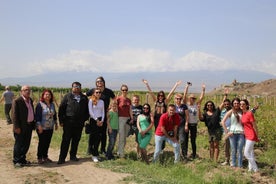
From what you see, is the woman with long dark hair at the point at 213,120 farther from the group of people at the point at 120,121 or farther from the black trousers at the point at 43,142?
the black trousers at the point at 43,142

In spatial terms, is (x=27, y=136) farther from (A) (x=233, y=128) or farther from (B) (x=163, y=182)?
(A) (x=233, y=128)

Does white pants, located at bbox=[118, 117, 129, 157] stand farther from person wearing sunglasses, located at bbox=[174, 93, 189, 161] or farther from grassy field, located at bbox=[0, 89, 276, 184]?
person wearing sunglasses, located at bbox=[174, 93, 189, 161]

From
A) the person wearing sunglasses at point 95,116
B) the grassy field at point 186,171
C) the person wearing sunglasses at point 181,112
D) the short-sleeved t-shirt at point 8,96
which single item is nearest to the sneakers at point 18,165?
the person wearing sunglasses at point 95,116

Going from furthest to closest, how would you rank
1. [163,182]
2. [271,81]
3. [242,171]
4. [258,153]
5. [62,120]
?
[271,81]
[258,153]
[62,120]
[242,171]
[163,182]

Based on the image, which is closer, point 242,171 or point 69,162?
point 242,171

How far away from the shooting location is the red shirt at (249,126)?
310 inches

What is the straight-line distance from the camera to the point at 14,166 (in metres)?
8.12

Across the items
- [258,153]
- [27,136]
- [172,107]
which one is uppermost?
[172,107]

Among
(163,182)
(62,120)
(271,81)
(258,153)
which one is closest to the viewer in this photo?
(163,182)

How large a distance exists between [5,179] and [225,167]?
16.0 feet

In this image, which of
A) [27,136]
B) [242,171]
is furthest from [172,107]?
[27,136]

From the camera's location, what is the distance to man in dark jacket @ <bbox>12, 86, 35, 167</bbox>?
7.90 meters

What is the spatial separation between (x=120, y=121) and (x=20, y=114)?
2418mm

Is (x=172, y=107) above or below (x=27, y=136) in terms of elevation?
above
